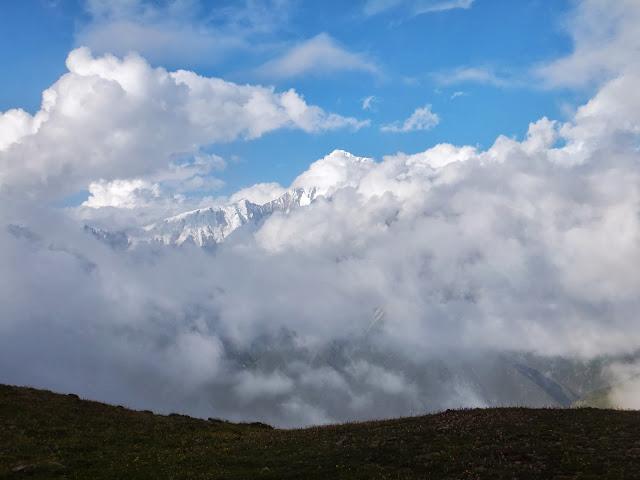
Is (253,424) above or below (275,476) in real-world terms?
above

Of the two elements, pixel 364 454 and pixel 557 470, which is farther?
pixel 364 454

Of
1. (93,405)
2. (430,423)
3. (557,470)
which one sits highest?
(93,405)

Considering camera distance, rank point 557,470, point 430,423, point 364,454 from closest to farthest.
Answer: point 557,470
point 364,454
point 430,423

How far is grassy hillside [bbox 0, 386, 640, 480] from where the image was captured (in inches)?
1485

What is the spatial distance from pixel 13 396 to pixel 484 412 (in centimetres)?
5265

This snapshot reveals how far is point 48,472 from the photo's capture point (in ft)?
130

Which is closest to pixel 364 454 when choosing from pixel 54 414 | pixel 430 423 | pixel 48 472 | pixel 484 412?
pixel 430 423

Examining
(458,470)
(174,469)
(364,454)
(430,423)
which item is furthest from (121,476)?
(430,423)

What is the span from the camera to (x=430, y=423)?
52.8 m

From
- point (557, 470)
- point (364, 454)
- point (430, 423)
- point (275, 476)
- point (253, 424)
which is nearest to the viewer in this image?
point (557, 470)

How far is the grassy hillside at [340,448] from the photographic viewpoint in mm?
37719

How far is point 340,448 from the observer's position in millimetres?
46094

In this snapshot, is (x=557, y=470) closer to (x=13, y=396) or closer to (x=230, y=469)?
(x=230, y=469)

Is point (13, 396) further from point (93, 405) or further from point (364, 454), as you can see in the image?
point (364, 454)
